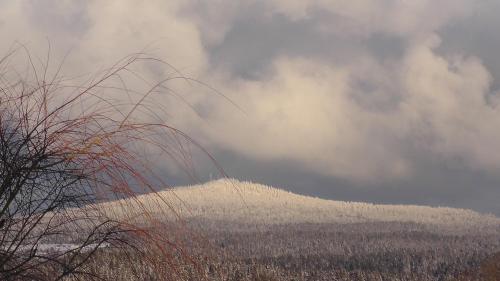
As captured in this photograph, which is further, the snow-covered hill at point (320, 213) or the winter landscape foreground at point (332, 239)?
the snow-covered hill at point (320, 213)

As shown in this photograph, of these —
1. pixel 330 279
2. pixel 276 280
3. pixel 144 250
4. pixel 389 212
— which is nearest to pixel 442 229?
pixel 389 212

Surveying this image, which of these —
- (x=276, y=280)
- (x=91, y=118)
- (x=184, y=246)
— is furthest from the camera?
(x=276, y=280)

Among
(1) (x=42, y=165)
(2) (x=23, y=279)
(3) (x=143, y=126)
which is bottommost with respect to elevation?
(2) (x=23, y=279)

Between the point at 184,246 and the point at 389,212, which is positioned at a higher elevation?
the point at 389,212

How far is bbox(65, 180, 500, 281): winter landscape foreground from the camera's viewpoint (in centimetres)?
2964

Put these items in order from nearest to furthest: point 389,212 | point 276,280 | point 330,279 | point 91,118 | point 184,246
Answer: point 184,246
point 91,118
point 276,280
point 330,279
point 389,212

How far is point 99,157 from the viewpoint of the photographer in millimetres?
6773

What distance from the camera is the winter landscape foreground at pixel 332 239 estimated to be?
97.3 ft

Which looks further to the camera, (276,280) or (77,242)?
(276,280)

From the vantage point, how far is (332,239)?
106 metres

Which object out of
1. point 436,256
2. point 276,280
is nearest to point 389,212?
point 436,256

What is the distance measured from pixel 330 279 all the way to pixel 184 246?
41.8 m

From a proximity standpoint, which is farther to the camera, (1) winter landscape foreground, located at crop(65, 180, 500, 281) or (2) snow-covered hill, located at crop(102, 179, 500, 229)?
(2) snow-covered hill, located at crop(102, 179, 500, 229)

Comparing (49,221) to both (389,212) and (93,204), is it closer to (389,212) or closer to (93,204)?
(93,204)
